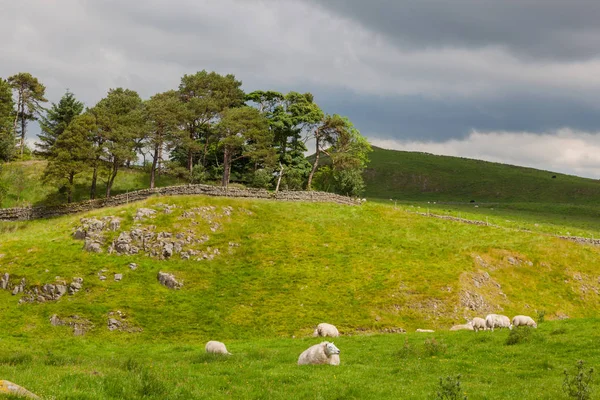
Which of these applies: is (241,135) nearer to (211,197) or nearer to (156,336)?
(211,197)

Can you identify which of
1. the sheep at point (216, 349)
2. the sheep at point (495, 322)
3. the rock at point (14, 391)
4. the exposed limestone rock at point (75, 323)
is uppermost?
the rock at point (14, 391)

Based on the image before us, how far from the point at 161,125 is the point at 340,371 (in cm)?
6389

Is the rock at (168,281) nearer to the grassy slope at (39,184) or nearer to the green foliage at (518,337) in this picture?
the green foliage at (518,337)

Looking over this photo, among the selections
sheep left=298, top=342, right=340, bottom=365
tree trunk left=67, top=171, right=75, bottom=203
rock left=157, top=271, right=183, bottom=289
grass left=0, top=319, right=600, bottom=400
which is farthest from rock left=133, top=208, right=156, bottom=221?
sheep left=298, top=342, right=340, bottom=365

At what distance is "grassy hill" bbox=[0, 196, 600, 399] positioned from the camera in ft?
64.2

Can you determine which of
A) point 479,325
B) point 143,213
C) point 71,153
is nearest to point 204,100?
point 71,153

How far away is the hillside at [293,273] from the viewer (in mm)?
43469

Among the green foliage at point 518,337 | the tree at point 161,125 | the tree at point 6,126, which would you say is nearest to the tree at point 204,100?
the tree at point 161,125

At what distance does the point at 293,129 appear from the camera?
86.9 meters

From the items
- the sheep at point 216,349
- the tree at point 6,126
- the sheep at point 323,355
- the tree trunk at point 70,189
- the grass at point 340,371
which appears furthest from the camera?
the tree at point 6,126

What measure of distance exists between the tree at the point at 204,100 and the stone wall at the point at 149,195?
1742 cm

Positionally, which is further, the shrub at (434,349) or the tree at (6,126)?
the tree at (6,126)

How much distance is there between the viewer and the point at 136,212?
185 feet

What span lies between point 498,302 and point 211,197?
39563 millimetres
